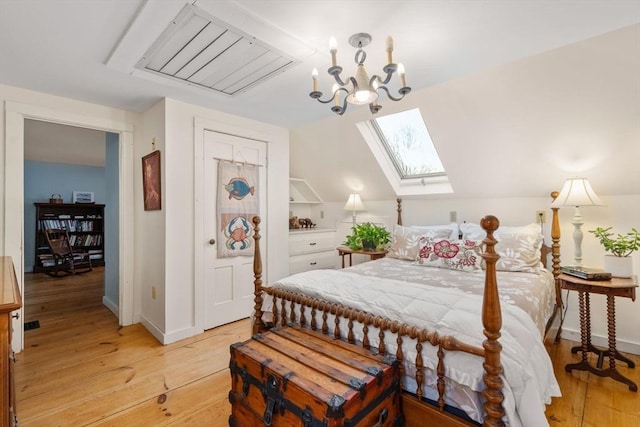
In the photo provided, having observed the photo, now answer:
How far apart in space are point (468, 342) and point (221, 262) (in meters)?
2.55

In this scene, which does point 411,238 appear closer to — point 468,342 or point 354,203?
point 354,203

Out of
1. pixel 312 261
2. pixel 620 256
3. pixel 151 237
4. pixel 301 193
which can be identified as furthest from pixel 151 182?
pixel 620 256

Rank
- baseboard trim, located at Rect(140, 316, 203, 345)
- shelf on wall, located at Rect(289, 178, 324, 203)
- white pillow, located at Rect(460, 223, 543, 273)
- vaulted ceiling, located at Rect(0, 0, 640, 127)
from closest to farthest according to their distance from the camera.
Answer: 1. vaulted ceiling, located at Rect(0, 0, 640, 127)
2. white pillow, located at Rect(460, 223, 543, 273)
3. baseboard trim, located at Rect(140, 316, 203, 345)
4. shelf on wall, located at Rect(289, 178, 324, 203)

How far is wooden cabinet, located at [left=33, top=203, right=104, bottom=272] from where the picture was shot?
19.2ft

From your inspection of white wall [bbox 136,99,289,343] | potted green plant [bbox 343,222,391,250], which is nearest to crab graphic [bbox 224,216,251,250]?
white wall [bbox 136,99,289,343]

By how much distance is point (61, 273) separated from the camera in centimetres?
570

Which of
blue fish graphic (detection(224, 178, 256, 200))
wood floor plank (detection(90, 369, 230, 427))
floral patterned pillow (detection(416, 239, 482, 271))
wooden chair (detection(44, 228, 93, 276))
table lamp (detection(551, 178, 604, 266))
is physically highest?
blue fish graphic (detection(224, 178, 256, 200))

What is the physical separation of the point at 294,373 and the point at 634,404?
219 centimetres

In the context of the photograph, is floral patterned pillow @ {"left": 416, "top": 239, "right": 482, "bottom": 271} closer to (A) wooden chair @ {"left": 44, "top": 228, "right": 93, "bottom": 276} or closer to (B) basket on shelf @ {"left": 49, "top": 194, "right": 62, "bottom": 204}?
(A) wooden chair @ {"left": 44, "top": 228, "right": 93, "bottom": 276}

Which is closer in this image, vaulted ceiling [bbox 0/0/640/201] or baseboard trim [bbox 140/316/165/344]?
vaulted ceiling [bbox 0/0/640/201]

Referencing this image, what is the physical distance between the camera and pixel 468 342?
1279 mm

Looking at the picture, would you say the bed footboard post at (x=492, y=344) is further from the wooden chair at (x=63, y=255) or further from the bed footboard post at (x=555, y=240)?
the wooden chair at (x=63, y=255)

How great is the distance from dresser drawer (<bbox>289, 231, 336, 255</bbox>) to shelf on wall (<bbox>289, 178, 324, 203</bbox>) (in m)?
0.67

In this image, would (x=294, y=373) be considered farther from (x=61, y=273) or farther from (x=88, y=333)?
(x=61, y=273)
